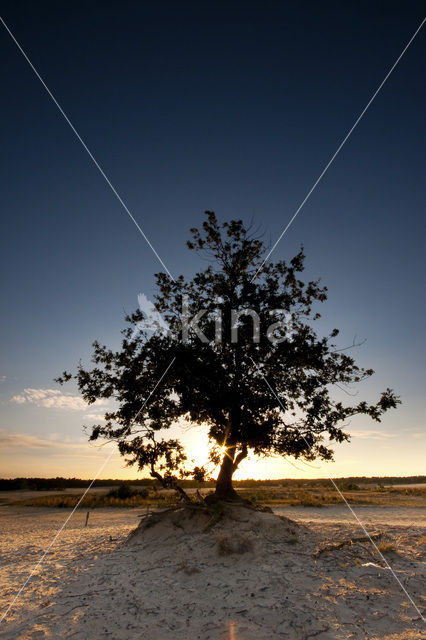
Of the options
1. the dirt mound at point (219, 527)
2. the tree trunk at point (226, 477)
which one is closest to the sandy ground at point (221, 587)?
the dirt mound at point (219, 527)

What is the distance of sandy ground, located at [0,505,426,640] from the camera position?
7836mm

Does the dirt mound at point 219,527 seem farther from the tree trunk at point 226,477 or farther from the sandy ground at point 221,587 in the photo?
the tree trunk at point 226,477

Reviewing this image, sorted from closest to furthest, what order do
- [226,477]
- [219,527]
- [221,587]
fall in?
[221,587] < [219,527] < [226,477]

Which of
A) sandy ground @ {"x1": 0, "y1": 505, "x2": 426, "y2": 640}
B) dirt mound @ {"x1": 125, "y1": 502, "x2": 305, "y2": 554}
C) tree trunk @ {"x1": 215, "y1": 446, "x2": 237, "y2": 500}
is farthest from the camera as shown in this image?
tree trunk @ {"x1": 215, "y1": 446, "x2": 237, "y2": 500}

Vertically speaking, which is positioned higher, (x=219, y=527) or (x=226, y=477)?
(x=226, y=477)

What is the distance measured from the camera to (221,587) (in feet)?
31.5

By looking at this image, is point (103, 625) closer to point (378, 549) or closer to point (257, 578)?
point (257, 578)

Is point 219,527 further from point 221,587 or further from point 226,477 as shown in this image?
point 221,587

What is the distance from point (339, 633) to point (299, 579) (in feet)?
8.02

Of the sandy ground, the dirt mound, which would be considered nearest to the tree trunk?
the dirt mound

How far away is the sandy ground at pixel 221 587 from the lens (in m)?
7.84

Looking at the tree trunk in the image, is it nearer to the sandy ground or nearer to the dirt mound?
the dirt mound

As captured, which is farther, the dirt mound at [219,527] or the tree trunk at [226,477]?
the tree trunk at [226,477]

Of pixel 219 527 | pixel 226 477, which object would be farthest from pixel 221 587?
pixel 226 477
